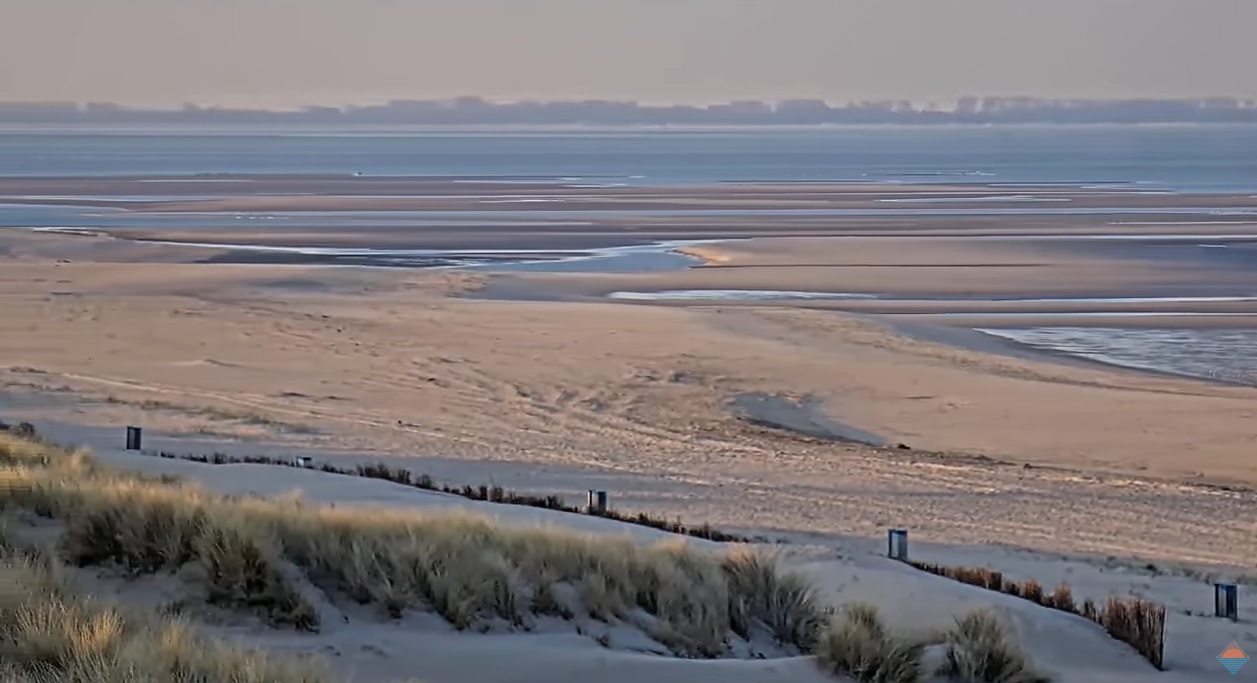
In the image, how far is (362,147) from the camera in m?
154

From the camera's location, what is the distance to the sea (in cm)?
2517

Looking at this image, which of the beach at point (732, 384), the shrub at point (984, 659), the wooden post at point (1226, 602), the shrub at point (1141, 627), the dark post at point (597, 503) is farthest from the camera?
the beach at point (732, 384)

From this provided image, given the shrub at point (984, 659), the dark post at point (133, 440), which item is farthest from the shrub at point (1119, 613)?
the dark post at point (133, 440)

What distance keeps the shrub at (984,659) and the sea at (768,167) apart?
49.0ft

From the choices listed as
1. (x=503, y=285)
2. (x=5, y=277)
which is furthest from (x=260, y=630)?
(x=5, y=277)

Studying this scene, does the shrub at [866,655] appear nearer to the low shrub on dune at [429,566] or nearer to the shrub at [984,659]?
the shrub at [984,659]

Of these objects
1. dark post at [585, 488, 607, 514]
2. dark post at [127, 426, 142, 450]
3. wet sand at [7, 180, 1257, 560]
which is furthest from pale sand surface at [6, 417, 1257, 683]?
wet sand at [7, 180, 1257, 560]

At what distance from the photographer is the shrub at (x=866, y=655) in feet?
23.6

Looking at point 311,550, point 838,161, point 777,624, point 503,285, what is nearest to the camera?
point 311,550

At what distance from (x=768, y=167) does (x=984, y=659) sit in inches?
3960

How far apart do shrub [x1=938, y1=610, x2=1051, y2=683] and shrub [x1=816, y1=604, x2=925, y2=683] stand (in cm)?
18

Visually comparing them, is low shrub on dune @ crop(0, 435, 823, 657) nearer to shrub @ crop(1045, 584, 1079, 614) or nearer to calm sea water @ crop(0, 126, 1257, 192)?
shrub @ crop(1045, 584, 1079, 614)

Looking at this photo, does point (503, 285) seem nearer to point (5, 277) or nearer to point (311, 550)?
point (5, 277)

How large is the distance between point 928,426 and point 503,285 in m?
14.5
